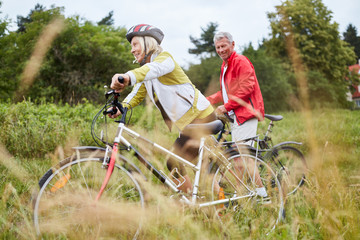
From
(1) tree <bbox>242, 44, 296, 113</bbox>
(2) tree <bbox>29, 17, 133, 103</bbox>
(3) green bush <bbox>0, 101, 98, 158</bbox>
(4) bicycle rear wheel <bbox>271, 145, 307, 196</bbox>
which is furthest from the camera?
(1) tree <bbox>242, 44, 296, 113</bbox>

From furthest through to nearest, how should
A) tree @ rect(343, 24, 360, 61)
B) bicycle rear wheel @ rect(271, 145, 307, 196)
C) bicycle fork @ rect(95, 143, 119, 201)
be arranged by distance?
1. tree @ rect(343, 24, 360, 61)
2. bicycle rear wheel @ rect(271, 145, 307, 196)
3. bicycle fork @ rect(95, 143, 119, 201)

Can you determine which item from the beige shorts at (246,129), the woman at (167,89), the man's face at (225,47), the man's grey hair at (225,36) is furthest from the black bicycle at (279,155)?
the man's grey hair at (225,36)

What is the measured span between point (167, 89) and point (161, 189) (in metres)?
0.94

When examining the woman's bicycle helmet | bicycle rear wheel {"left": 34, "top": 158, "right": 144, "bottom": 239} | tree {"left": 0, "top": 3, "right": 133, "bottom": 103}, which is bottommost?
bicycle rear wheel {"left": 34, "top": 158, "right": 144, "bottom": 239}

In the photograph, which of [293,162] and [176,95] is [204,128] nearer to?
[176,95]

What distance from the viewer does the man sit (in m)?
3.53

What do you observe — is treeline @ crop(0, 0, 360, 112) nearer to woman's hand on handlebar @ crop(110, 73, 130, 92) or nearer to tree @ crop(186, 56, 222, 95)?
tree @ crop(186, 56, 222, 95)

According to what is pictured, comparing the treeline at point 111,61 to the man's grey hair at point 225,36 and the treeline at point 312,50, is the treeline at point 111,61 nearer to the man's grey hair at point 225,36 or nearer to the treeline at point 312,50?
the treeline at point 312,50

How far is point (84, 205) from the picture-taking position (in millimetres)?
2361

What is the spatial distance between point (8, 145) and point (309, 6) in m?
37.4

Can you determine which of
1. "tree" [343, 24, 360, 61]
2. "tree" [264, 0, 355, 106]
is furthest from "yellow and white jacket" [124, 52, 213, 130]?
"tree" [343, 24, 360, 61]

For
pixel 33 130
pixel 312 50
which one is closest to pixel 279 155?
pixel 33 130

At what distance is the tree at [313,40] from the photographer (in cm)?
3316

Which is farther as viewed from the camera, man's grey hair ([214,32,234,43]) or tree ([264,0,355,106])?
tree ([264,0,355,106])
